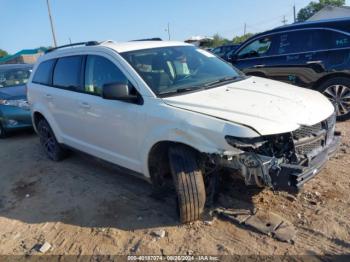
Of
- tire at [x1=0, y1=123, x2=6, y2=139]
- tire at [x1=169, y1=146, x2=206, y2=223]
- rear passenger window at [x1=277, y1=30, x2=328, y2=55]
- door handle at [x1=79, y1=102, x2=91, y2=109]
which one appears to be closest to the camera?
tire at [x1=169, y1=146, x2=206, y2=223]

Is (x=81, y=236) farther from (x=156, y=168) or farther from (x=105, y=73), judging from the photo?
(x=105, y=73)

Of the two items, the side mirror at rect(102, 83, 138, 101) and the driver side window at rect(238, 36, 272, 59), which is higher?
the driver side window at rect(238, 36, 272, 59)

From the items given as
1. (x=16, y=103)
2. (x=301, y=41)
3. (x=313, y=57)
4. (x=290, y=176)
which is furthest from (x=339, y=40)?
(x=16, y=103)

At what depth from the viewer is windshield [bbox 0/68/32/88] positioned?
28.0 feet

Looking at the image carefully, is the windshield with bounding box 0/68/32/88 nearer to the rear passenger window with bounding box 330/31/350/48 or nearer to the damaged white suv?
the damaged white suv

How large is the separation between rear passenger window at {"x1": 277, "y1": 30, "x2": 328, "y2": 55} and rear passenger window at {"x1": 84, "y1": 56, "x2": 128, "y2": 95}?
4398 mm

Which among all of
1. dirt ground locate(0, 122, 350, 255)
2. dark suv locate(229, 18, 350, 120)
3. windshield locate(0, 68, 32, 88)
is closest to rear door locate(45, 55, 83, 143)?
dirt ground locate(0, 122, 350, 255)

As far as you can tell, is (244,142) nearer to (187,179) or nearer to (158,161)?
(187,179)

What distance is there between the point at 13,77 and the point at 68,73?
4605 mm

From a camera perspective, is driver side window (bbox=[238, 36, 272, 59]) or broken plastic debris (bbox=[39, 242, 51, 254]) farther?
driver side window (bbox=[238, 36, 272, 59])

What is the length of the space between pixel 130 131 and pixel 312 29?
15.7 feet

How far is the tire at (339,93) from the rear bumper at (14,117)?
6.29 meters

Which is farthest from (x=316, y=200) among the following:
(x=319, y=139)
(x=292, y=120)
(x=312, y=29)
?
(x=312, y=29)

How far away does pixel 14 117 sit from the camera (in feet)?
25.2
